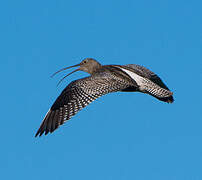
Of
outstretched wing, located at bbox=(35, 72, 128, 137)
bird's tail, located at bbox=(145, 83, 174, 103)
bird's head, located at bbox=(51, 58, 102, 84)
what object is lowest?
outstretched wing, located at bbox=(35, 72, 128, 137)

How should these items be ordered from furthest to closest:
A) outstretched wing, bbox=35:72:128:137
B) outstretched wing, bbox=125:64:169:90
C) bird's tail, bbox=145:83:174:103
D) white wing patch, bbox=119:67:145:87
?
outstretched wing, bbox=125:64:169:90, white wing patch, bbox=119:67:145:87, bird's tail, bbox=145:83:174:103, outstretched wing, bbox=35:72:128:137

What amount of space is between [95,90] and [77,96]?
0.61 metres

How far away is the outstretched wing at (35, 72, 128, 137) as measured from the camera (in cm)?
1252

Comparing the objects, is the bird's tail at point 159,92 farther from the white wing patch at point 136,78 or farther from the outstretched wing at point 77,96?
the outstretched wing at point 77,96

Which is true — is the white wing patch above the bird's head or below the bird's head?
below

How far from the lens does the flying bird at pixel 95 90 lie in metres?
12.6

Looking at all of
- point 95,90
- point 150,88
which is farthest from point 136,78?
point 95,90

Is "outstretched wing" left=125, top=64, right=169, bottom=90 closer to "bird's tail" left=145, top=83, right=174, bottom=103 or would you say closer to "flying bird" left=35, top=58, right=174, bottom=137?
"flying bird" left=35, top=58, right=174, bottom=137

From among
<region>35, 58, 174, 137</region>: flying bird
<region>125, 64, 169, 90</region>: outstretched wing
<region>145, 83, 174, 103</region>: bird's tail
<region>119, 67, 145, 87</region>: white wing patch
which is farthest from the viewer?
<region>125, 64, 169, 90</region>: outstretched wing

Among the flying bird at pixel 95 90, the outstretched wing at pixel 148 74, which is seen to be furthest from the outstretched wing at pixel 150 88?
the outstretched wing at pixel 148 74

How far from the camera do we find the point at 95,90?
44.5 feet

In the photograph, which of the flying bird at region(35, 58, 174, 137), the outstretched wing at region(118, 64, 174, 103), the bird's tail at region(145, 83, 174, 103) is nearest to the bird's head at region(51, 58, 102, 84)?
the flying bird at region(35, 58, 174, 137)

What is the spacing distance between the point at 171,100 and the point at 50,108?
4.16 meters

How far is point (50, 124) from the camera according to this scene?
12461 millimetres
